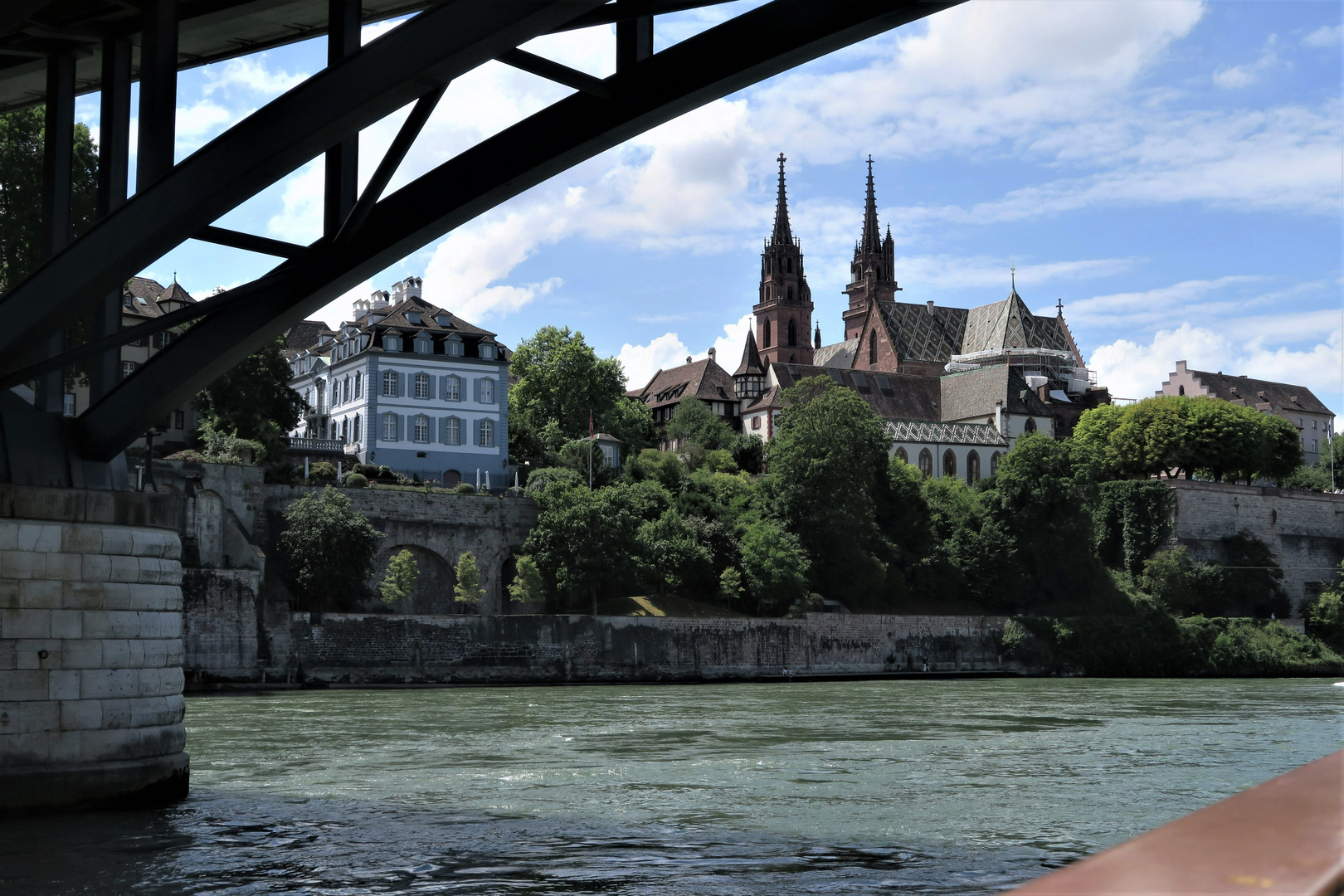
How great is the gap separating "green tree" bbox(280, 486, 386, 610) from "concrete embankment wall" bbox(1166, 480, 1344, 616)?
39106 mm

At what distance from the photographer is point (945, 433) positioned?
8206 cm

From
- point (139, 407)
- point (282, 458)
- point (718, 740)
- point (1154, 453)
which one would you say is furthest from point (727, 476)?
point (139, 407)

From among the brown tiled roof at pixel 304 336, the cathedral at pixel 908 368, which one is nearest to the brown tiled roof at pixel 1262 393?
the cathedral at pixel 908 368

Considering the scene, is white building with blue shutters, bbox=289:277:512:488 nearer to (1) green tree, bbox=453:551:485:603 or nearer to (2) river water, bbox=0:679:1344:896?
(1) green tree, bbox=453:551:485:603

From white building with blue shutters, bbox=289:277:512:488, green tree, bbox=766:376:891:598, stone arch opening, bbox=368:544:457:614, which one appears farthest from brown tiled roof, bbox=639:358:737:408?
stone arch opening, bbox=368:544:457:614

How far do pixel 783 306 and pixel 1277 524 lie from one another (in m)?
46.3

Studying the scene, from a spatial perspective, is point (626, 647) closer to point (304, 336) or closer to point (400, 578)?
point (400, 578)

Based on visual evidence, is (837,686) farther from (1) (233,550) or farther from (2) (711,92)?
(2) (711,92)

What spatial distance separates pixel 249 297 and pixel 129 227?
0.89 metres

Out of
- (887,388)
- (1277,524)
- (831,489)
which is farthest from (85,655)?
(887,388)

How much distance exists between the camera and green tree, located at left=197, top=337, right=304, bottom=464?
48.7 metres

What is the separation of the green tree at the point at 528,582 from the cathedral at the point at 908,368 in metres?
34.2

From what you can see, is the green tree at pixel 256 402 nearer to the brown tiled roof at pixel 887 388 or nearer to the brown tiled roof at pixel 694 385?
the brown tiled roof at pixel 694 385

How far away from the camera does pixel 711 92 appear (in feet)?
25.1
